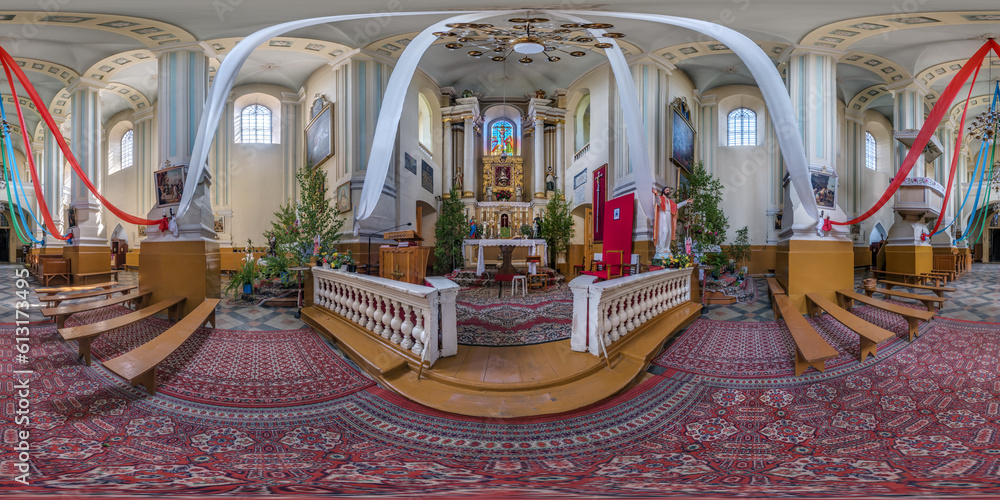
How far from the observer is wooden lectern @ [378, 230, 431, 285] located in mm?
6078

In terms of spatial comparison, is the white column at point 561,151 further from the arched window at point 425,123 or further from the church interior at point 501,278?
the arched window at point 425,123

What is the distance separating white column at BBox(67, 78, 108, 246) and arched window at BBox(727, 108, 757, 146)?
45.1 ft

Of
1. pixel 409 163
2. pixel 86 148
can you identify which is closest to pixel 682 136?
pixel 409 163

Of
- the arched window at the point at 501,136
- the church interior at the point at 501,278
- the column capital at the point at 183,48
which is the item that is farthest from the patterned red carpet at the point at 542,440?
the arched window at the point at 501,136

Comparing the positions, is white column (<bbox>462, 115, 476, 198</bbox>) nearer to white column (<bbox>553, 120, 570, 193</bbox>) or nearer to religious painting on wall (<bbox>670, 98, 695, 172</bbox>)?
white column (<bbox>553, 120, 570, 193</bbox>)

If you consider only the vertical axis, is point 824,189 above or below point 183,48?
below

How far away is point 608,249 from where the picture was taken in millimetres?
8508

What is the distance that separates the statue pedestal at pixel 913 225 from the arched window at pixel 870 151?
3937 millimetres

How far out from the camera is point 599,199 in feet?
31.6

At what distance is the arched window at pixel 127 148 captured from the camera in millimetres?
11438

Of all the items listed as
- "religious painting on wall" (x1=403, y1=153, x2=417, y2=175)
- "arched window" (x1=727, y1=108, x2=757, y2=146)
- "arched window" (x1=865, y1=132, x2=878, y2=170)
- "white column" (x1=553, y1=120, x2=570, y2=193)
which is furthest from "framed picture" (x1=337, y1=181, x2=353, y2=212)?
"arched window" (x1=865, y1=132, x2=878, y2=170)

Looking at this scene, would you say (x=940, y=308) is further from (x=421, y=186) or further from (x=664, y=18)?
(x=421, y=186)

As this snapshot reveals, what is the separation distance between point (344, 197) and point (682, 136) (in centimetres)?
709

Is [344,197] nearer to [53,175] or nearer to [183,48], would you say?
[183,48]
